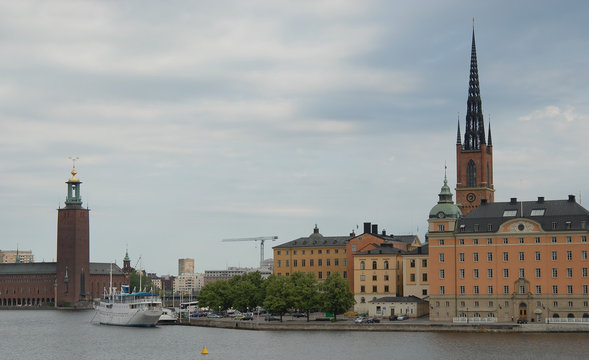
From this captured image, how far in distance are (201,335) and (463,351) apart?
40.2 metres

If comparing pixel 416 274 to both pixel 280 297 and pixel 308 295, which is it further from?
pixel 280 297

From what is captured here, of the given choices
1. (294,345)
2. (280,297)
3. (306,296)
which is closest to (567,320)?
(294,345)

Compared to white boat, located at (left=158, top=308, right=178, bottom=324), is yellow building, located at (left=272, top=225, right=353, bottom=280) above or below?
above

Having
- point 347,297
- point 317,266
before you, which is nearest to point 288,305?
point 347,297

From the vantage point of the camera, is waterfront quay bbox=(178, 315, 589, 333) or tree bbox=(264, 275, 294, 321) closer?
waterfront quay bbox=(178, 315, 589, 333)

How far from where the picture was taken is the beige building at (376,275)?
14288 cm

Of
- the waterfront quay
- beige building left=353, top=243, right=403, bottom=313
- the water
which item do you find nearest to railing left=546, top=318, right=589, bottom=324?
the waterfront quay

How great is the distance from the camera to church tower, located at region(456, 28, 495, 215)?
6900 inches

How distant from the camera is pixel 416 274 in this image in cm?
13812

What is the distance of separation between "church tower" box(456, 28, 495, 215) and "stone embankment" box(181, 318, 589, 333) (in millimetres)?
53815

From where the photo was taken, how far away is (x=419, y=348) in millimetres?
95812

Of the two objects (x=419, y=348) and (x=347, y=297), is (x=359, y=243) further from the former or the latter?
(x=419, y=348)

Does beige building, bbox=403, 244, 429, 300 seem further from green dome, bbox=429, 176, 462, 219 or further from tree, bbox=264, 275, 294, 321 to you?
tree, bbox=264, 275, 294, 321

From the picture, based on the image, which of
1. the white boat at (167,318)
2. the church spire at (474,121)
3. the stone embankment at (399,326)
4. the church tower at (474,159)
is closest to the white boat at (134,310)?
the white boat at (167,318)
